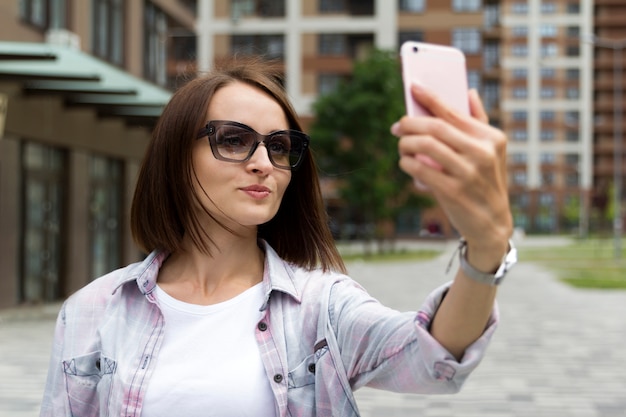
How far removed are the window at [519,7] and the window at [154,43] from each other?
258ft

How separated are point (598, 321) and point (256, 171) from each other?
12940mm

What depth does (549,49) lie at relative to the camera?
331 feet

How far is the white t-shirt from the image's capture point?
2109 millimetres

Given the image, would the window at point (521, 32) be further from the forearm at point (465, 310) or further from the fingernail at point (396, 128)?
the fingernail at point (396, 128)

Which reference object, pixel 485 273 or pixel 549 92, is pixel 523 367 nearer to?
pixel 485 273

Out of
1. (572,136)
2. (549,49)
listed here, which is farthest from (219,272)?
(549,49)

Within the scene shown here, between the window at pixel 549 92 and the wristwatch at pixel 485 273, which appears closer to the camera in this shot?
the wristwatch at pixel 485 273

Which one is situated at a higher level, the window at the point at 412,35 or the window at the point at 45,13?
the window at the point at 412,35

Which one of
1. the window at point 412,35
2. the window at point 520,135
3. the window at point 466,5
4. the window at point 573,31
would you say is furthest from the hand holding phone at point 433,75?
the window at point 573,31

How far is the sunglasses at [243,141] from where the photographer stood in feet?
7.23

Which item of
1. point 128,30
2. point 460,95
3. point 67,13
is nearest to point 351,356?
point 460,95

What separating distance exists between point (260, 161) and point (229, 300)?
357mm

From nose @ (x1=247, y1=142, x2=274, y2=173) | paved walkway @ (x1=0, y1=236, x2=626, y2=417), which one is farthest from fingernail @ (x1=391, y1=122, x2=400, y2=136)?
paved walkway @ (x1=0, y1=236, x2=626, y2=417)

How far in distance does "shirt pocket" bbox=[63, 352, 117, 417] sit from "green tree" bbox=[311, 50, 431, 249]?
3818 centimetres
